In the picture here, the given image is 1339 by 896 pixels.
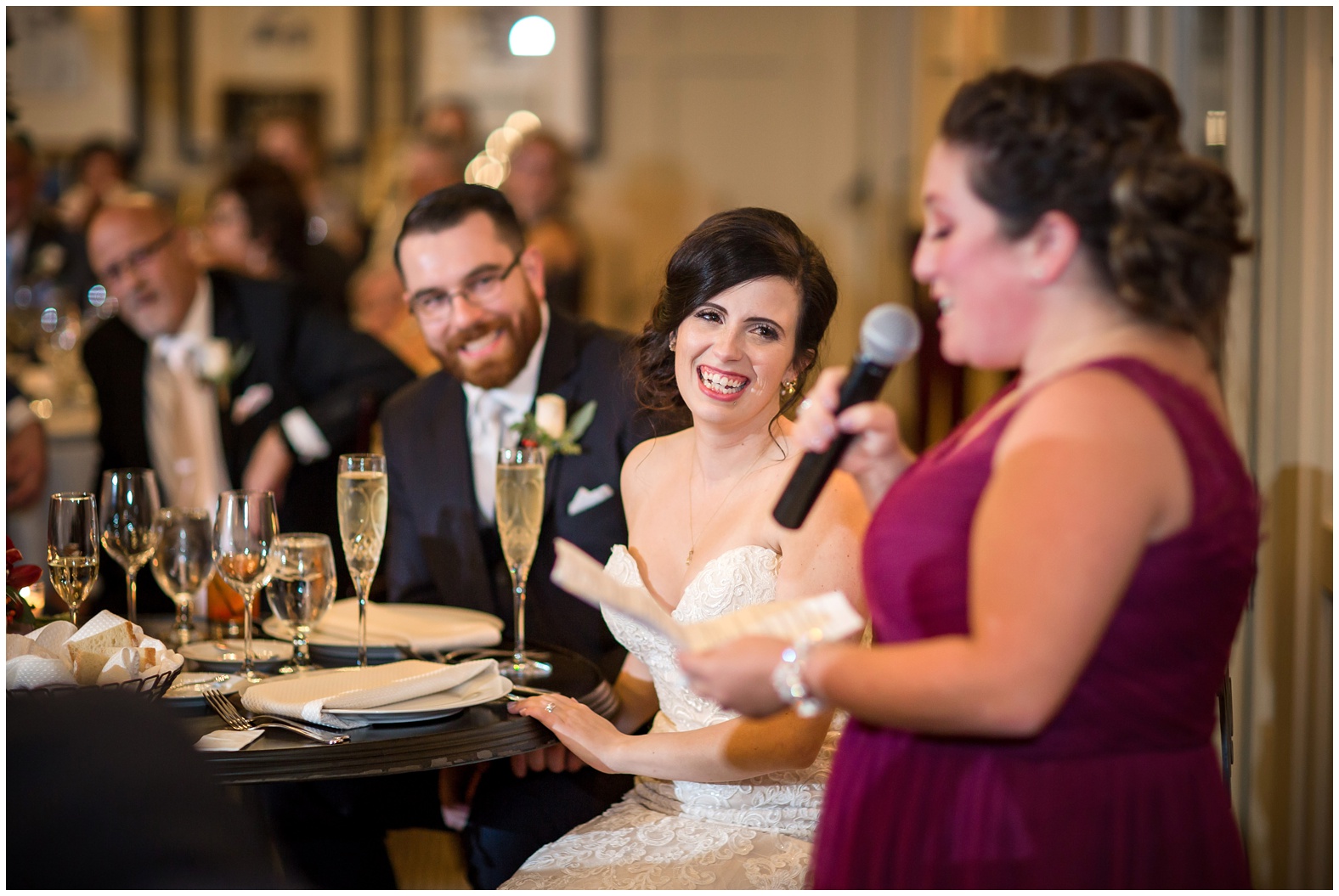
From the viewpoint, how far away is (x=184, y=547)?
2.05m

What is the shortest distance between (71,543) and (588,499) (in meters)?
1.02

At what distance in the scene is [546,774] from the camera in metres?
2.22

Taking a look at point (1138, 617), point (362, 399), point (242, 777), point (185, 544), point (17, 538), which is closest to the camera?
point (1138, 617)

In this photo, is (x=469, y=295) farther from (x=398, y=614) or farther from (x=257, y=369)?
(x=257, y=369)

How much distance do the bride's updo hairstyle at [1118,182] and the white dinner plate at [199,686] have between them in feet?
4.26

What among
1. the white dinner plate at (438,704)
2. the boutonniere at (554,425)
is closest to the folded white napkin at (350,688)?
the white dinner plate at (438,704)

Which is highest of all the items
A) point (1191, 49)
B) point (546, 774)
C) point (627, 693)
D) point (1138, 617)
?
point (1191, 49)

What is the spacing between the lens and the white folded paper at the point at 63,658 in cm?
158

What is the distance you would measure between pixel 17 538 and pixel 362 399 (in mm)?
1831

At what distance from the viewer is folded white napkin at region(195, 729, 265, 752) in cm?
160

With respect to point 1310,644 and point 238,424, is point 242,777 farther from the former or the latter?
point 238,424

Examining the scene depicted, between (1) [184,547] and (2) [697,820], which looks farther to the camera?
(1) [184,547]

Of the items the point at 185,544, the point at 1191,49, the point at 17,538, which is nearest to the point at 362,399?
the point at 185,544

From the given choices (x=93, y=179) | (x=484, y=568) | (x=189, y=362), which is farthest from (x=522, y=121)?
(x=484, y=568)
